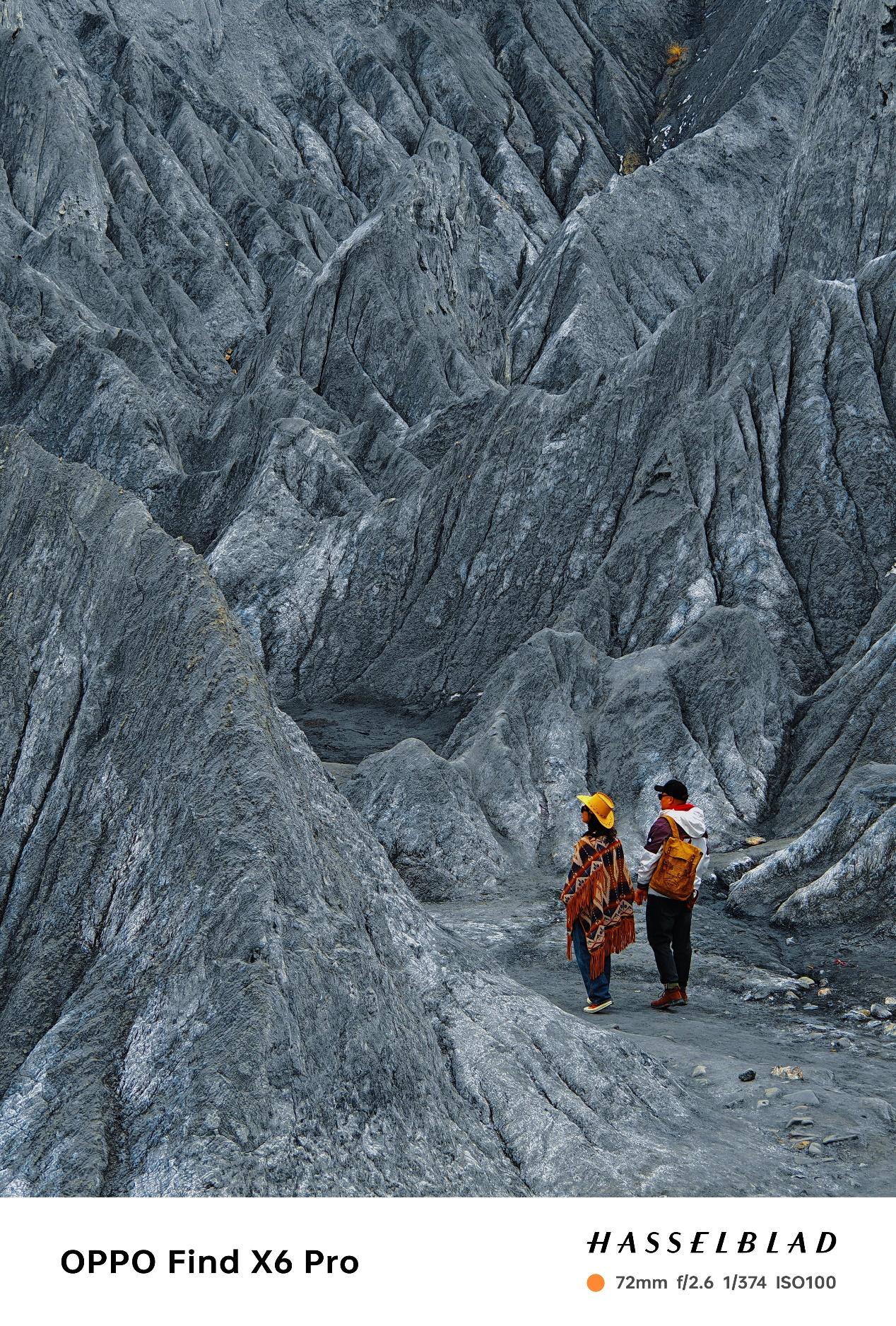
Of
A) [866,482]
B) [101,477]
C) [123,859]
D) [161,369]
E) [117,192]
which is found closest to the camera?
[123,859]

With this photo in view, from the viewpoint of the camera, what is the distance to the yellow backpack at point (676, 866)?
30.0 ft

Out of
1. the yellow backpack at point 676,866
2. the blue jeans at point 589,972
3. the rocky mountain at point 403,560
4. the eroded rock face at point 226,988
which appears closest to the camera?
the eroded rock face at point 226,988

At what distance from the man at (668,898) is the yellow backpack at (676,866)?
1.0 inches

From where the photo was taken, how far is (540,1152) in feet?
21.0

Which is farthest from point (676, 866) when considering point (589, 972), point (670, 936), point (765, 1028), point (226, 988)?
point (226, 988)

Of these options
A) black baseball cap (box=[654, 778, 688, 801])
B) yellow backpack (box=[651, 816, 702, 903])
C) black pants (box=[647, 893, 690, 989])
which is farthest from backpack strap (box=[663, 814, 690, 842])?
black pants (box=[647, 893, 690, 989])

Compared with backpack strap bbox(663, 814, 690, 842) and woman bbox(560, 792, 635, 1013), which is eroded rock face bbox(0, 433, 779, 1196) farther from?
backpack strap bbox(663, 814, 690, 842)

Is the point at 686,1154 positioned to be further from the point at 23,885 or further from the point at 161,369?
the point at 161,369

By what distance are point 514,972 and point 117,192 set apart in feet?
168

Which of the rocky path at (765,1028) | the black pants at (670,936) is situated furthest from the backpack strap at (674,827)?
the rocky path at (765,1028)

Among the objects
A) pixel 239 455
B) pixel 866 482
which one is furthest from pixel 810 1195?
pixel 239 455

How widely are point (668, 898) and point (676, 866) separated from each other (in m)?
0.30

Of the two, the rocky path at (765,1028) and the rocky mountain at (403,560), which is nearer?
the rocky mountain at (403,560)

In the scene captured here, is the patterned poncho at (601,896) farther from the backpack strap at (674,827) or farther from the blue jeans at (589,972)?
the backpack strap at (674,827)
